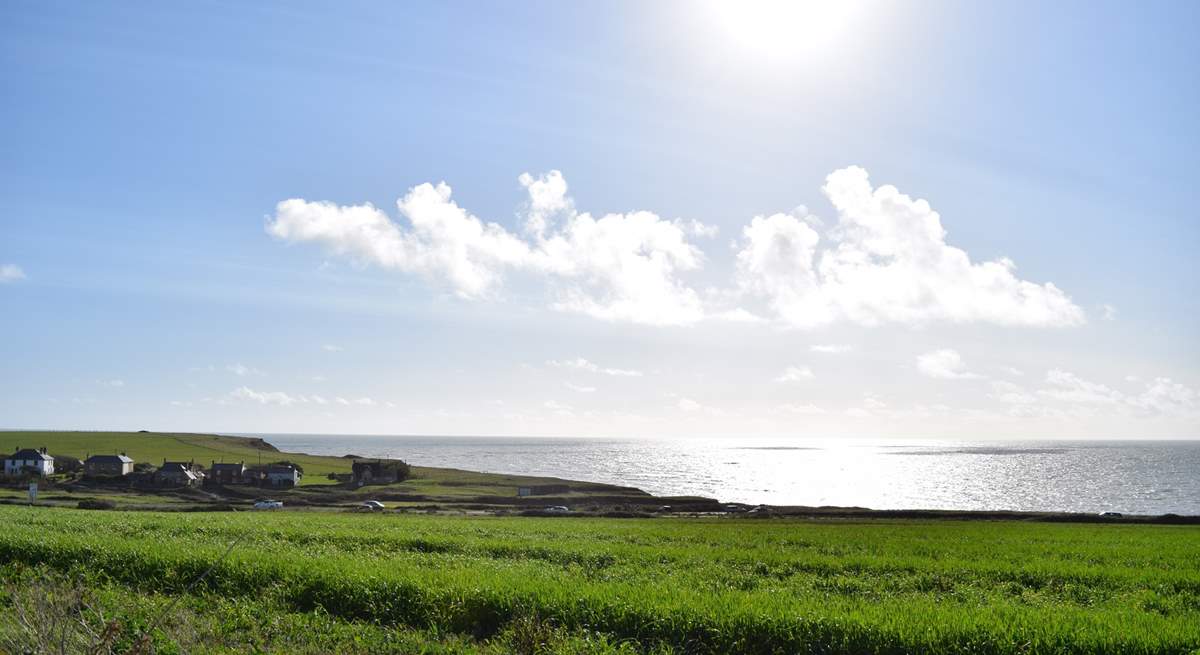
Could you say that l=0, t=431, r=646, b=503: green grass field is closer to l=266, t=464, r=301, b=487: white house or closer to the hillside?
the hillside

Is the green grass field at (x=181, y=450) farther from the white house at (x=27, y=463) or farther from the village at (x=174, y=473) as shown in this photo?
the white house at (x=27, y=463)

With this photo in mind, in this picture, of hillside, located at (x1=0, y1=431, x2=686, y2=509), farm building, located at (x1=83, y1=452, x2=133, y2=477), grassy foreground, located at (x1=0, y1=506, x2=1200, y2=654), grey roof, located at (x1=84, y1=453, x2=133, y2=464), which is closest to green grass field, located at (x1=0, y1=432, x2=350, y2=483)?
hillside, located at (x1=0, y1=431, x2=686, y2=509)

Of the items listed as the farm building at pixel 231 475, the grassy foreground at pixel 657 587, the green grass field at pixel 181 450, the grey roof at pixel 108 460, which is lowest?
the green grass field at pixel 181 450

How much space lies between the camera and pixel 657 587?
16.9 meters

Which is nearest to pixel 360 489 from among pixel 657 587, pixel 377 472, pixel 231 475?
pixel 377 472

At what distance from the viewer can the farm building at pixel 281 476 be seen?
10181 cm

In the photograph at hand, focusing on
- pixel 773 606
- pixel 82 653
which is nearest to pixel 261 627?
pixel 82 653

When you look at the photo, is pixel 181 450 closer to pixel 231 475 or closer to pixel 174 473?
pixel 231 475

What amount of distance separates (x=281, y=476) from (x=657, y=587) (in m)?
99.2

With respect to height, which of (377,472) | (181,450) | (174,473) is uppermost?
(174,473)

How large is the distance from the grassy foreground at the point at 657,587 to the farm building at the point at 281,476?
7708cm

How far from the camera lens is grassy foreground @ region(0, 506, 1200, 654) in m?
13.6

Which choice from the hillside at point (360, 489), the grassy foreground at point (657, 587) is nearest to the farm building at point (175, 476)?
the hillside at point (360, 489)

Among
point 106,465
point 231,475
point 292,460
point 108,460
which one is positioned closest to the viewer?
point 231,475
